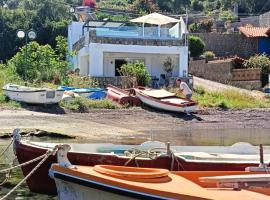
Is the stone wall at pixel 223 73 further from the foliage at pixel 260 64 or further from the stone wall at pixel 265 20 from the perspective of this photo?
the stone wall at pixel 265 20

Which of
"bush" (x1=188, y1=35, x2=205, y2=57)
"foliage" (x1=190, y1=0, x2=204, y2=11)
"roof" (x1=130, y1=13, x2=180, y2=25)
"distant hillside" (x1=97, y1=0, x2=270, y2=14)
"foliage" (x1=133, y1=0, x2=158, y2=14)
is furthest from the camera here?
"foliage" (x1=190, y1=0, x2=204, y2=11)

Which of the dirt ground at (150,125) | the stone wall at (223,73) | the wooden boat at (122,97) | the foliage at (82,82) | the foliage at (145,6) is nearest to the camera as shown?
the dirt ground at (150,125)

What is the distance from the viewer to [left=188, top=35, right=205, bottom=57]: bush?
46.9m

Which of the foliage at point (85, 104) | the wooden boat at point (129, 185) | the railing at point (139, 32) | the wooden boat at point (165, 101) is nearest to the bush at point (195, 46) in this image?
the railing at point (139, 32)

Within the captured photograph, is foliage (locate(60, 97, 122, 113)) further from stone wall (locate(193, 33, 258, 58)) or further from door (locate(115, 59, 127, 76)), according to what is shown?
stone wall (locate(193, 33, 258, 58))

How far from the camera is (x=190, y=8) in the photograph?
83.0 meters

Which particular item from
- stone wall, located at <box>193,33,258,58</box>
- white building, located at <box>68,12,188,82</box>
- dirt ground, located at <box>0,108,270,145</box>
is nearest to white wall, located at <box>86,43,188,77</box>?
white building, located at <box>68,12,188,82</box>

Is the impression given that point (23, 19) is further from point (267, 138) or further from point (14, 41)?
point (267, 138)

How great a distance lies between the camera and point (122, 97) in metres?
30.3

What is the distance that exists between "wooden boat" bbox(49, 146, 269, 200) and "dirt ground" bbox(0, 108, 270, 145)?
1200 centimetres

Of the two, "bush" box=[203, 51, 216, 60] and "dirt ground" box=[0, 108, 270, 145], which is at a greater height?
"bush" box=[203, 51, 216, 60]

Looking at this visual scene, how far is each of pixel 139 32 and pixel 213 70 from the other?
7224 mm

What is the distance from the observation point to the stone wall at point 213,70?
4081 centimetres

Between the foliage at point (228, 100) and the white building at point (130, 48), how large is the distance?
150 inches
